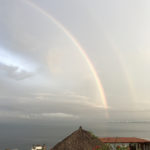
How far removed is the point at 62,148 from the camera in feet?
63.5

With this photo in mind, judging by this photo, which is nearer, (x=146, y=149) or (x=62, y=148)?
(x=62, y=148)

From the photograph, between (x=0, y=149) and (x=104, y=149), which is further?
(x=0, y=149)

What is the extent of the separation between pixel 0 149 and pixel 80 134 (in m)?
110

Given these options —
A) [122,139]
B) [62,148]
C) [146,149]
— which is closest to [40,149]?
[62,148]

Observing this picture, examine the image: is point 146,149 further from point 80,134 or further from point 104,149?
point 104,149

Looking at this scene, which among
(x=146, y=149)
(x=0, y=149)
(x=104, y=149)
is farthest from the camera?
(x=0, y=149)

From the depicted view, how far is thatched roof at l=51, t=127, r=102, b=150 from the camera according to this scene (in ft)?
63.7

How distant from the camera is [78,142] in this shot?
64.6ft

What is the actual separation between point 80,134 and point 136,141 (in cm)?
987

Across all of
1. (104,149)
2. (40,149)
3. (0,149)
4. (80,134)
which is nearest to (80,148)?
(80,134)

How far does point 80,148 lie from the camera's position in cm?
Result: 1939

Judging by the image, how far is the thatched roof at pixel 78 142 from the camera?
1942 cm

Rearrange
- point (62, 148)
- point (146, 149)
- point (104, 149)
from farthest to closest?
1. point (146, 149)
2. point (62, 148)
3. point (104, 149)

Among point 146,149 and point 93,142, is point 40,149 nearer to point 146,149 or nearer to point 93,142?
point 93,142
